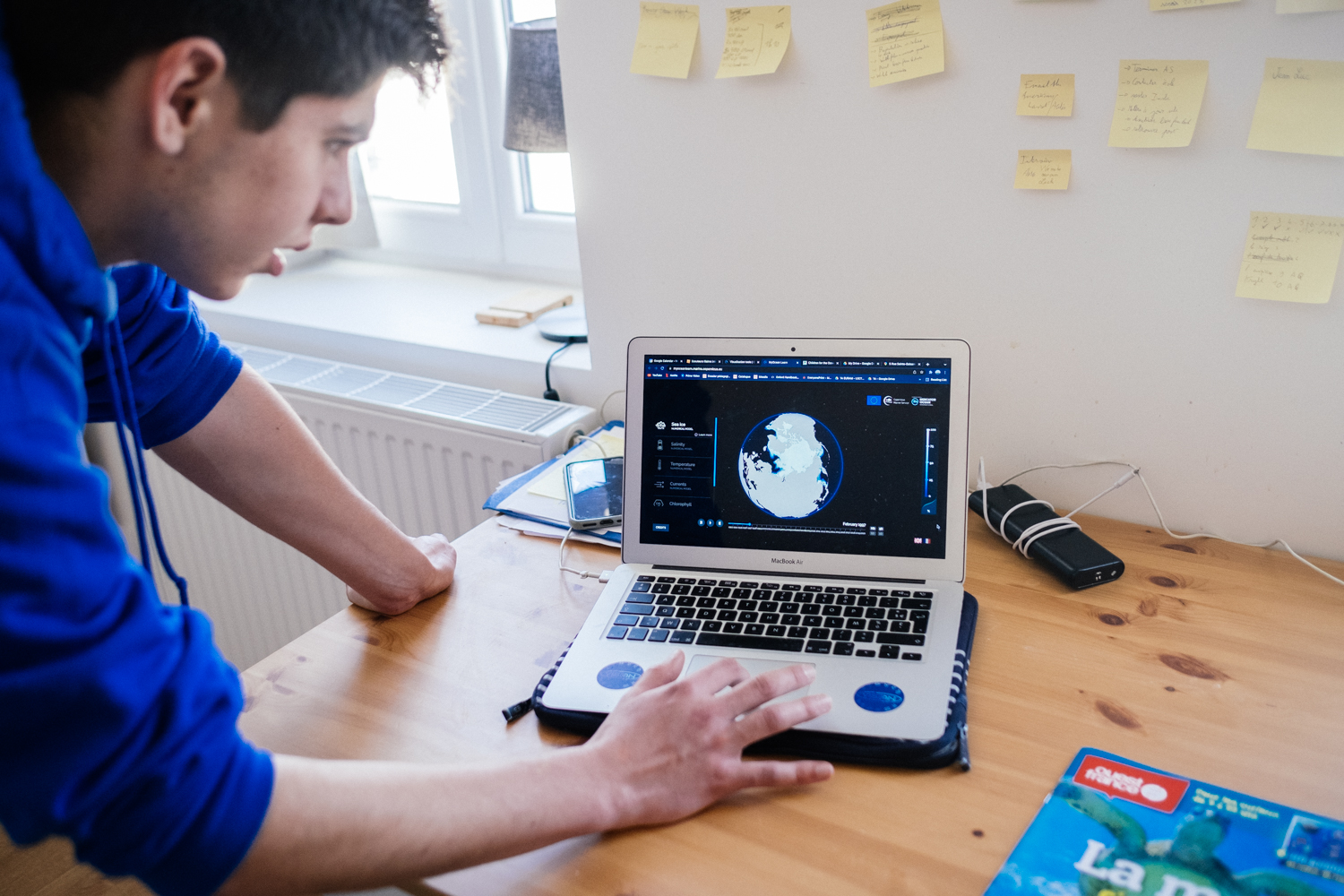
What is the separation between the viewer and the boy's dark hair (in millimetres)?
542

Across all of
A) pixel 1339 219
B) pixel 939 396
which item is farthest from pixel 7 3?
pixel 1339 219

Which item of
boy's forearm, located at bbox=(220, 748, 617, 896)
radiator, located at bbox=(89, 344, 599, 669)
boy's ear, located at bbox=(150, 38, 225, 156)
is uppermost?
boy's ear, located at bbox=(150, 38, 225, 156)

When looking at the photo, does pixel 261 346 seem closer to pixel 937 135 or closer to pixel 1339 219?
pixel 937 135

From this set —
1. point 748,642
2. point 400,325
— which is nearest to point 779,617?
point 748,642

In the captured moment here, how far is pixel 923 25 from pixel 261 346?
142cm

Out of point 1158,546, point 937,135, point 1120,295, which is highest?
point 937,135

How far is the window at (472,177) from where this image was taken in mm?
1809

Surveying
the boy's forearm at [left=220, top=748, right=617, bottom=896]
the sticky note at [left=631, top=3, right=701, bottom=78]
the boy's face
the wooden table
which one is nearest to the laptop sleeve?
the wooden table

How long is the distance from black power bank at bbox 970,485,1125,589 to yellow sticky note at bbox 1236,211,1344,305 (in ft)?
0.99

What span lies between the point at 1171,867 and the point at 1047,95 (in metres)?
0.76

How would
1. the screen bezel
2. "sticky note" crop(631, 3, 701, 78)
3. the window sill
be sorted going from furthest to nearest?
the window sill → "sticky note" crop(631, 3, 701, 78) → the screen bezel

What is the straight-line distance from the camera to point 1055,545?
1.05 m

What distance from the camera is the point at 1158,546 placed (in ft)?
3.57

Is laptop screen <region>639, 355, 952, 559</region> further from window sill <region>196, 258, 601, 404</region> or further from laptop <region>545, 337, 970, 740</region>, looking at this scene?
window sill <region>196, 258, 601, 404</region>
